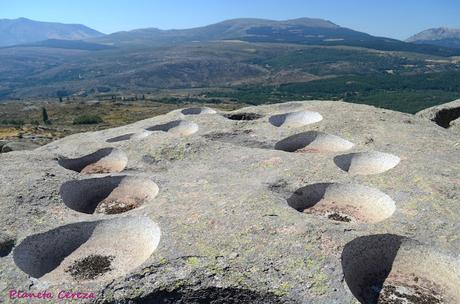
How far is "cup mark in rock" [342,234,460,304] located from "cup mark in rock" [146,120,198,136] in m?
15.0

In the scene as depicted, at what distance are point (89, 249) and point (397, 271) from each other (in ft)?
34.4

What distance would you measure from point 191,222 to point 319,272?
16.0ft

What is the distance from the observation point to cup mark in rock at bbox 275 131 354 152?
81.0ft

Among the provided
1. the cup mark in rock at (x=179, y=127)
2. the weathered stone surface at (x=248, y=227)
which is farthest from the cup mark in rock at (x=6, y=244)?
the cup mark in rock at (x=179, y=127)

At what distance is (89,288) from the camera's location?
42.4 feet

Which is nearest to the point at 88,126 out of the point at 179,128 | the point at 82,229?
the point at 179,128

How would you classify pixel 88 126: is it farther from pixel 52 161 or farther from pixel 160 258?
pixel 160 258

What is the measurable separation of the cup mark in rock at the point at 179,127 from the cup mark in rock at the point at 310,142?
564 cm

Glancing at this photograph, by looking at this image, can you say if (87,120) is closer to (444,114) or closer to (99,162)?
(444,114)

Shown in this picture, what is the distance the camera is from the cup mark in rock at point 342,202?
17.6 metres

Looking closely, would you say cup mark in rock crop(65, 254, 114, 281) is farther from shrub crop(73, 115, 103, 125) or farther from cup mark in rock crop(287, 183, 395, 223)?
shrub crop(73, 115, 103, 125)

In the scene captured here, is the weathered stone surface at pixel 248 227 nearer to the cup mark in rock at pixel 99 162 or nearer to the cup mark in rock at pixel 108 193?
the cup mark in rock at pixel 108 193

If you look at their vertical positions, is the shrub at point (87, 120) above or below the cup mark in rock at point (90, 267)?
below

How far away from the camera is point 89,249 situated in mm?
16406
